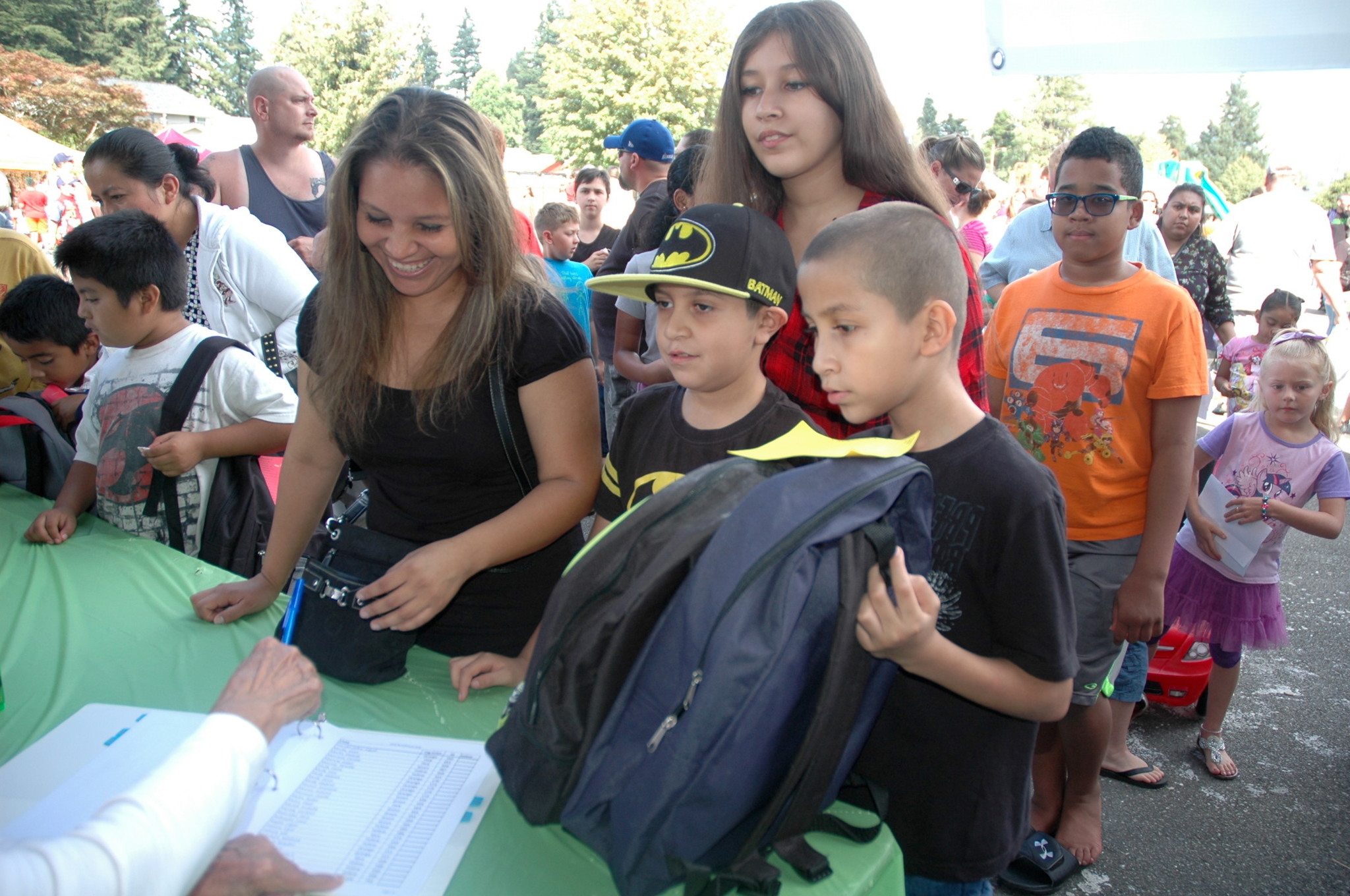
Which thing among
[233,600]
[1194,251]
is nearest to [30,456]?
[233,600]

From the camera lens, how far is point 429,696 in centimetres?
144

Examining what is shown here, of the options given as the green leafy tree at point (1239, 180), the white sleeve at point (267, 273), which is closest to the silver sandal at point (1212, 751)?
the white sleeve at point (267, 273)

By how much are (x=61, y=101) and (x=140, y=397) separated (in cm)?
3318

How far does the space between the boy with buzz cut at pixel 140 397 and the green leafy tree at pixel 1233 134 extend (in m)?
61.9

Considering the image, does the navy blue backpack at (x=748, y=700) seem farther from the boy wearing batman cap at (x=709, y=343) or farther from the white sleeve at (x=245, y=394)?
the white sleeve at (x=245, y=394)

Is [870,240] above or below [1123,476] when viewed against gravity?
above

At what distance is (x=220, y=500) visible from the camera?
2211mm

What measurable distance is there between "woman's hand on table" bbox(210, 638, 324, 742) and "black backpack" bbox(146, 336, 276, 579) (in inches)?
42.6

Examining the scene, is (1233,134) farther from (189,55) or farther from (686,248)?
(189,55)

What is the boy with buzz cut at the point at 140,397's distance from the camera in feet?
7.08

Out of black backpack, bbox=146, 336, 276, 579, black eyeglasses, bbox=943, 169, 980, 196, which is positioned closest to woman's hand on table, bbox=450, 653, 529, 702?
black backpack, bbox=146, 336, 276, 579

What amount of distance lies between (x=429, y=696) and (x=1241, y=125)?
2625 inches

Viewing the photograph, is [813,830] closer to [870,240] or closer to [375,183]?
[870,240]

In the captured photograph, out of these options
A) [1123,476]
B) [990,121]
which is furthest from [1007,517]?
[990,121]
